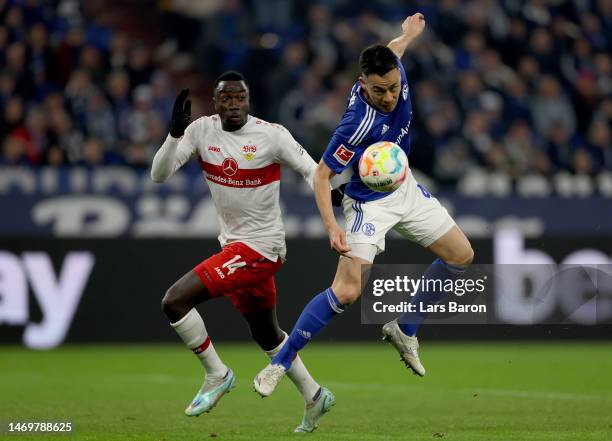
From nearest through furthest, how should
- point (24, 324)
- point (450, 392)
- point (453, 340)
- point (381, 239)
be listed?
point (381, 239), point (450, 392), point (24, 324), point (453, 340)

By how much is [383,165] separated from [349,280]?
0.80 m

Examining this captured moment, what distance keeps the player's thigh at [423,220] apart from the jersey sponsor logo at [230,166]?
47.8 inches

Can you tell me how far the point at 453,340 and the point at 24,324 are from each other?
204 inches

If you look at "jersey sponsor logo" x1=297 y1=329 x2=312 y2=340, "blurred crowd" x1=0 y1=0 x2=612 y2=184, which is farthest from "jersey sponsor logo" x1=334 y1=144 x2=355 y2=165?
"blurred crowd" x1=0 y1=0 x2=612 y2=184

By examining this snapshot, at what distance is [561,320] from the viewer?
1509 cm

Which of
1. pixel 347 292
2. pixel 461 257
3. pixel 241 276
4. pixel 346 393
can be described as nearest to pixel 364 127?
pixel 347 292

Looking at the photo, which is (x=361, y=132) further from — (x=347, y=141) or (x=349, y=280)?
(x=349, y=280)

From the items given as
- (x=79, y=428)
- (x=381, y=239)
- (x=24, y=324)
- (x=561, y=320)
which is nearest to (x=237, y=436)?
(x=79, y=428)

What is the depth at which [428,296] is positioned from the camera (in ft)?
29.3

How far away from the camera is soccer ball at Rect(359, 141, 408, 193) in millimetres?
8266

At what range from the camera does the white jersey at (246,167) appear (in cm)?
860

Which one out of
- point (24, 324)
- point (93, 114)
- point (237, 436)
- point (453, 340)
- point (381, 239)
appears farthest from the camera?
point (93, 114)

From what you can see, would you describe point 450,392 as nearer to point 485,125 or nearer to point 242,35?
point 485,125

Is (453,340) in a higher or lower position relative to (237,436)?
lower
